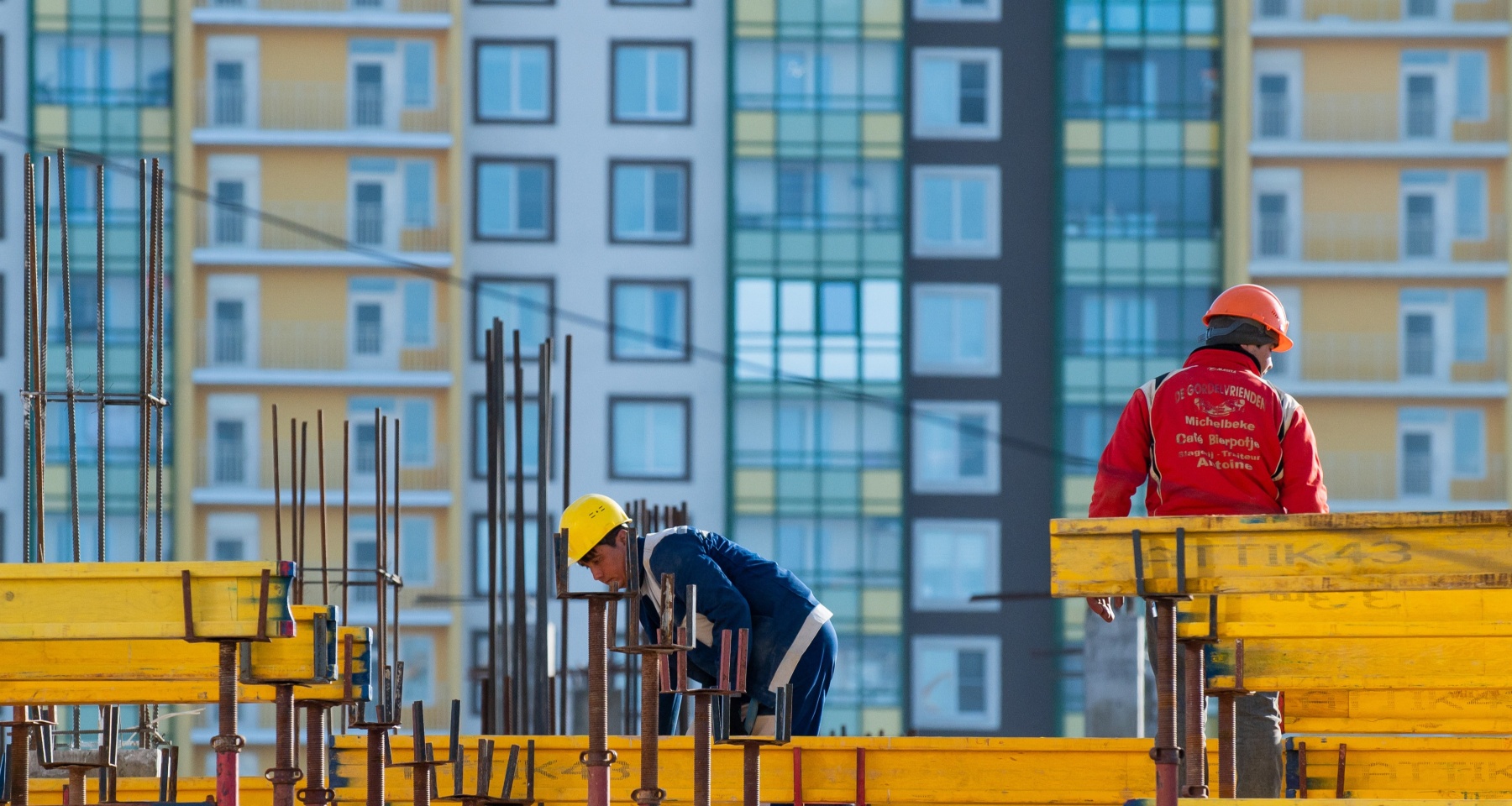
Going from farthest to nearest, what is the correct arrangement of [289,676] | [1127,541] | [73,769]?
[73,769]
[289,676]
[1127,541]

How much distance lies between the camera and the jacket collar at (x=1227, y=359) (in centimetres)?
767

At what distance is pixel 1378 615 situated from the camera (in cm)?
732

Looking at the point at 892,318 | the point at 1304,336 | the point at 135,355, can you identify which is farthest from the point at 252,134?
the point at 1304,336

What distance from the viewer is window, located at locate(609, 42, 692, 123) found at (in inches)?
1865

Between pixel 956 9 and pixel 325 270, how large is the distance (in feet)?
47.6

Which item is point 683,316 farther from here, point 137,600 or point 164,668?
point 137,600

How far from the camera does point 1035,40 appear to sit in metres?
47.4

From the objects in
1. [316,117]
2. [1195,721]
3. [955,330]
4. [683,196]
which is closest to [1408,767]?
[1195,721]

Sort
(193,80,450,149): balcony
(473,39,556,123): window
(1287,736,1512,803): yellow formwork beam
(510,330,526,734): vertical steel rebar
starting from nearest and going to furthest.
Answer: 1. (1287,736,1512,803): yellow formwork beam
2. (510,330,526,734): vertical steel rebar
3. (193,80,450,149): balcony
4. (473,39,556,123): window

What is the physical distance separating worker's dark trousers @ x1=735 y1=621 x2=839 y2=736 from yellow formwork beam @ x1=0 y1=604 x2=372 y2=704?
176 cm

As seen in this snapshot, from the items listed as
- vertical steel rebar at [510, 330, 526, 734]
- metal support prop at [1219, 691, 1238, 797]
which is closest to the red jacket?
Answer: metal support prop at [1219, 691, 1238, 797]

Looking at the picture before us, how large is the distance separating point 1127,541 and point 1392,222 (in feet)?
140

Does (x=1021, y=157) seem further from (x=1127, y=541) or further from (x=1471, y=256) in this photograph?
(x=1127, y=541)

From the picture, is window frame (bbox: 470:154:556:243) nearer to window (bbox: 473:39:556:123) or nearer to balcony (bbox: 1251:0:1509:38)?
window (bbox: 473:39:556:123)
